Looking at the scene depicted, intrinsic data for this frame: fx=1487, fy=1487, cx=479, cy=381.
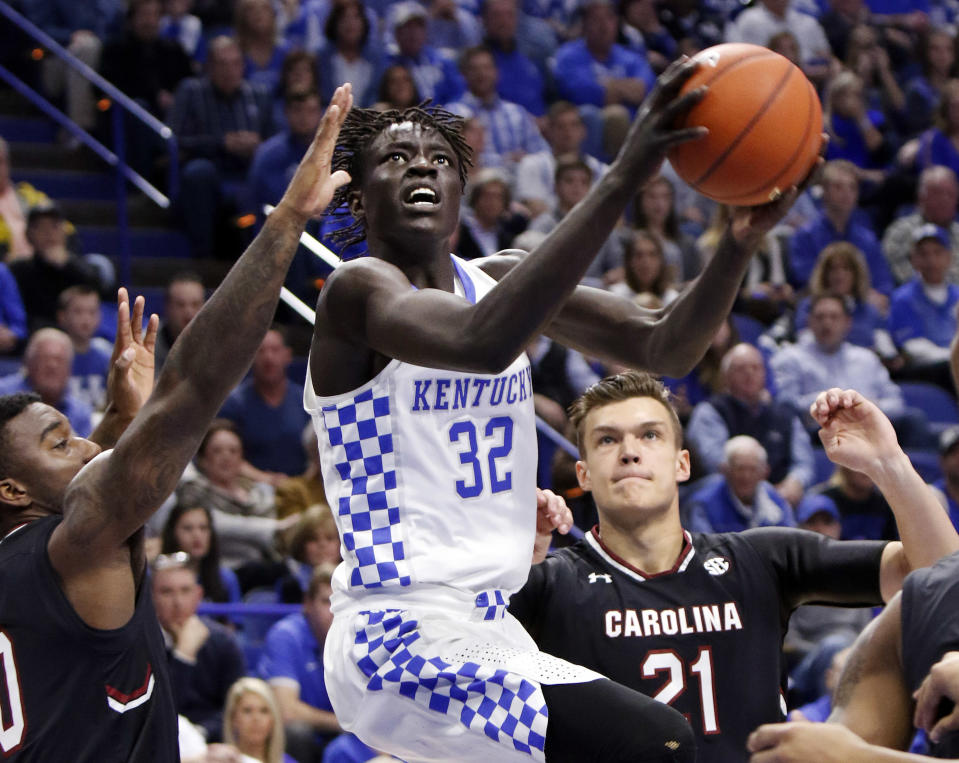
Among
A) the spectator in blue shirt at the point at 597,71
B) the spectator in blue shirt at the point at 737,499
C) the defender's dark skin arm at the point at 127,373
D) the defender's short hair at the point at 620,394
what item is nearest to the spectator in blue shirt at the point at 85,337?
the spectator in blue shirt at the point at 737,499

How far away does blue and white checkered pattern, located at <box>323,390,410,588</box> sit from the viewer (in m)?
3.39

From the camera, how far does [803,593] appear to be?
4391 mm

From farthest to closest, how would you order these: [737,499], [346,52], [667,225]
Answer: [346,52]
[667,225]
[737,499]

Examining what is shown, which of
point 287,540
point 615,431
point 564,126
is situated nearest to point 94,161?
point 564,126

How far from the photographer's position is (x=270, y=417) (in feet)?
27.6

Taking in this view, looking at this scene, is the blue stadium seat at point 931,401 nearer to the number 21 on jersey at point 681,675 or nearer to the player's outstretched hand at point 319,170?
the number 21 on jersey at point 681,675

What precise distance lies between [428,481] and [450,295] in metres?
0.44

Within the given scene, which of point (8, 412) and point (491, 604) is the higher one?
point (8, 412)

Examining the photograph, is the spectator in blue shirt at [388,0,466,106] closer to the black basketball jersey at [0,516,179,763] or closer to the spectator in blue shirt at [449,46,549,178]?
the spectator in blue shirt at [449,46,549,178]

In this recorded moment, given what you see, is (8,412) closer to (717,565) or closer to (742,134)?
(742,134)

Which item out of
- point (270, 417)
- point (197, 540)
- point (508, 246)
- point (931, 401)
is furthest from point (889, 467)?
point (931, 401)

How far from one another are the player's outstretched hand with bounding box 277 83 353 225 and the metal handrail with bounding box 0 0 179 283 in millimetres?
6531

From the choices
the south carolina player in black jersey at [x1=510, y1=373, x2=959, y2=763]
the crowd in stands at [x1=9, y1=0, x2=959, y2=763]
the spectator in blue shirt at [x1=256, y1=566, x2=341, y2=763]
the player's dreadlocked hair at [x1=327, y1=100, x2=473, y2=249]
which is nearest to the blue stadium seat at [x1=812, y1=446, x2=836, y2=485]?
the crowd in stands at [x1=9, y1=0, x2=959, y2=763]

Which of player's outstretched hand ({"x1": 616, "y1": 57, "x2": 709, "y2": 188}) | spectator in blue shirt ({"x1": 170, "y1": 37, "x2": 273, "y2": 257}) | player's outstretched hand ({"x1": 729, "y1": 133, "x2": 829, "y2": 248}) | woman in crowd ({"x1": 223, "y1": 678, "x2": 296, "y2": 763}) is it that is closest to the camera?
player's outstretched hand ({"x1": 616, "y1": 57, "x2": 709, "y2": 188})
